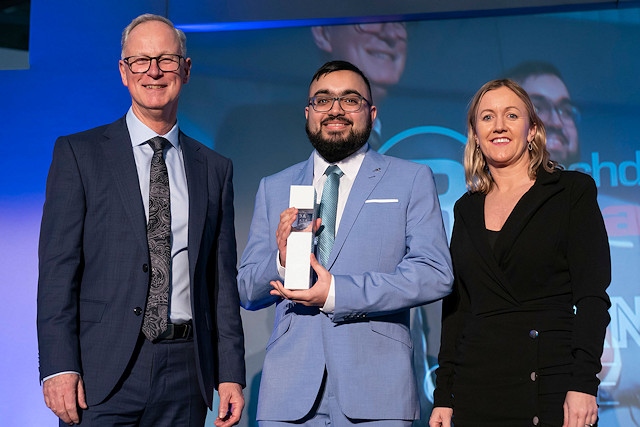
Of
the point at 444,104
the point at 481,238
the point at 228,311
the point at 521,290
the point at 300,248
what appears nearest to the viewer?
the point at 300,248

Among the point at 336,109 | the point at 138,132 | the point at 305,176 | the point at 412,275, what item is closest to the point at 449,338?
the point at 412,275

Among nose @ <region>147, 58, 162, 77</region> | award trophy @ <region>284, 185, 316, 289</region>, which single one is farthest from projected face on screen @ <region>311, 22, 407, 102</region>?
award trophy @ <region>284, 185, 316, 289</region>

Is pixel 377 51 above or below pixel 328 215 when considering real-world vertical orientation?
above

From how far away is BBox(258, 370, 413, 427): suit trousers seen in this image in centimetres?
270

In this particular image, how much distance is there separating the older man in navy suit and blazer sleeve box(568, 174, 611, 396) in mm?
1180

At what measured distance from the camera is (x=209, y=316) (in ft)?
9.56

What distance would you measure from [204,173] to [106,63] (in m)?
2.56

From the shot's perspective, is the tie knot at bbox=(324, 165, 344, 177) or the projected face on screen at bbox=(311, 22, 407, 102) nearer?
the tie knot at bbox=(324, 165, 344, 177)

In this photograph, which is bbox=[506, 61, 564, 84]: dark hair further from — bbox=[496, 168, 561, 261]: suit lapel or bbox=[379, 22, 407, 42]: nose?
bbox=[496, 168, 561, 261]: suit lapel

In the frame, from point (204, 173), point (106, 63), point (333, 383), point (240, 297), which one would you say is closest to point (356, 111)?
point (204, 173)

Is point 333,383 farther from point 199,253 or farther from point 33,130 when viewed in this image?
point 33,130

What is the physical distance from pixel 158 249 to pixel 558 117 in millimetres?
2940

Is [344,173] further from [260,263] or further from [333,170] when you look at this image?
[260,263]

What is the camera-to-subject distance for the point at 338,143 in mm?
3047
